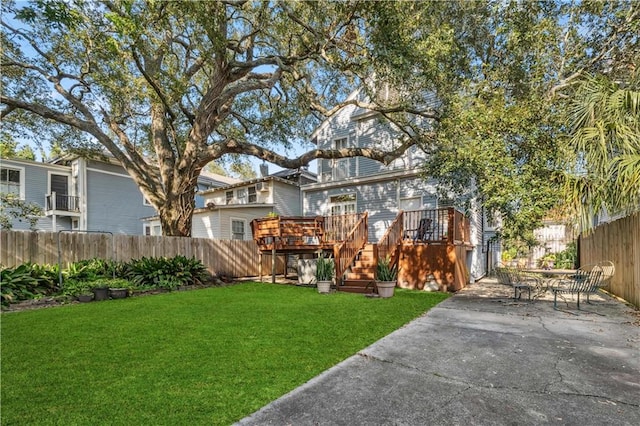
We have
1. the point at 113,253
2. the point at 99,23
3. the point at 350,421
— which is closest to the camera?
the point at 350,421

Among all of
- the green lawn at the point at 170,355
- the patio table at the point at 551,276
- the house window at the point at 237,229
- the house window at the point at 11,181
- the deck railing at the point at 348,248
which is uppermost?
the house window at the point at 11,181

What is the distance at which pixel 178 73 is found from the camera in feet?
38.5

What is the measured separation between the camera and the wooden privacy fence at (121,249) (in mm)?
7743

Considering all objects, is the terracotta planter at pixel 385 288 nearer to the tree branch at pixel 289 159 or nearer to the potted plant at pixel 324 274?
the potted plant at pixel 324 274

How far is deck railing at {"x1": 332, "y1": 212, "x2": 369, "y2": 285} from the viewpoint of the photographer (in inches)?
363

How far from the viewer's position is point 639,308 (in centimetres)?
624

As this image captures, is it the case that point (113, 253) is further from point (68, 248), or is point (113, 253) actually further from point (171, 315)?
point (171, 315)

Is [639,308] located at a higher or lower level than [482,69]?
lower

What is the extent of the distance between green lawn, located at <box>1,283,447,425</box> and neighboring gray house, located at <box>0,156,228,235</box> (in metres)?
12.6

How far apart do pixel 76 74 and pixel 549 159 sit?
13.9 m

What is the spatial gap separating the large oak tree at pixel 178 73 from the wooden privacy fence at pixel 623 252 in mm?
5287

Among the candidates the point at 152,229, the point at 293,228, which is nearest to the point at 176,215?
the point at 293,228

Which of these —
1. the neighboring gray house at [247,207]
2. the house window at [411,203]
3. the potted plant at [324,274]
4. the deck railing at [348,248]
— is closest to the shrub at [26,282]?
the potted plant at [324,274]

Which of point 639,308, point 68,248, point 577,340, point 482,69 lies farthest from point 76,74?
point 639,308
